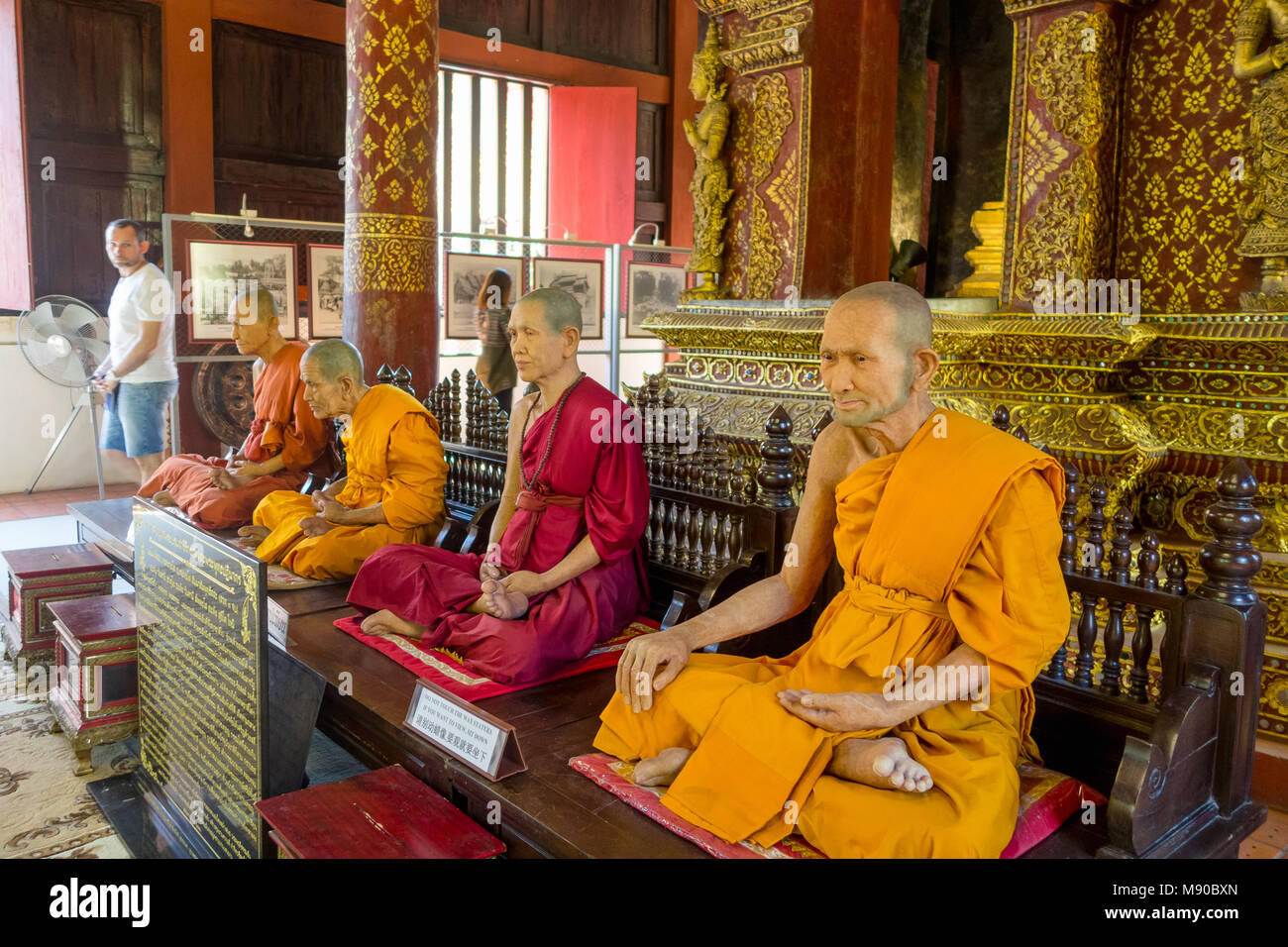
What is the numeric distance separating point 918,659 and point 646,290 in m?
7.89

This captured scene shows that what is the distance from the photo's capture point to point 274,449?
199 inches

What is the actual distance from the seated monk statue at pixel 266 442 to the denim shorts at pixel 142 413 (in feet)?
5.36

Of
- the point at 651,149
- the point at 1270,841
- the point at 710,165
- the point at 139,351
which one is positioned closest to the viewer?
the point at 1270,841

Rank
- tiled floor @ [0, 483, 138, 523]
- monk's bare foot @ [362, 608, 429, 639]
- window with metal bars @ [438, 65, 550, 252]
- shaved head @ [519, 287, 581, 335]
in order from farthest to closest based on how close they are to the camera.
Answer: window with metal bars @ [438, 65, 550, 252], tiled floor @ [0, 483, 138, 523], monk's bare foot @ [362, 608, 429, 639], shaved head @ [519, 287, 581, 335]

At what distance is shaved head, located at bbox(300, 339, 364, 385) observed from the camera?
408 centimetres

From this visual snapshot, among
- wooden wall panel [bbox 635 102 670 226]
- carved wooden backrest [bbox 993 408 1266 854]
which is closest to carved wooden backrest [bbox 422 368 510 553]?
carved wooden backrest [bbox 993 408 1266 854]

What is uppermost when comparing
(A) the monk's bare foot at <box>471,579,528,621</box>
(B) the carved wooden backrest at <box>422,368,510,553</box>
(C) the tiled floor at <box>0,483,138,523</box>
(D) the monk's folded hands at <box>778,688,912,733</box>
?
(B) the carved wooden backrest at <box>422,368,510,553</box>

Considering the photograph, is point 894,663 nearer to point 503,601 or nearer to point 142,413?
point 503,601

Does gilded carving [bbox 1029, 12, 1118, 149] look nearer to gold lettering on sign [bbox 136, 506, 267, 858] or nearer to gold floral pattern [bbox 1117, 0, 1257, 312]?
gold floral pattern [bbox 1117, 0, 1257, 312]

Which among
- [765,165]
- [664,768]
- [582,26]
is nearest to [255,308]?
[765,165]

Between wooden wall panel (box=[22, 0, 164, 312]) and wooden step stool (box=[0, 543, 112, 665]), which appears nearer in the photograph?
wooden step stool (box=[0, 543, 112, 665])
